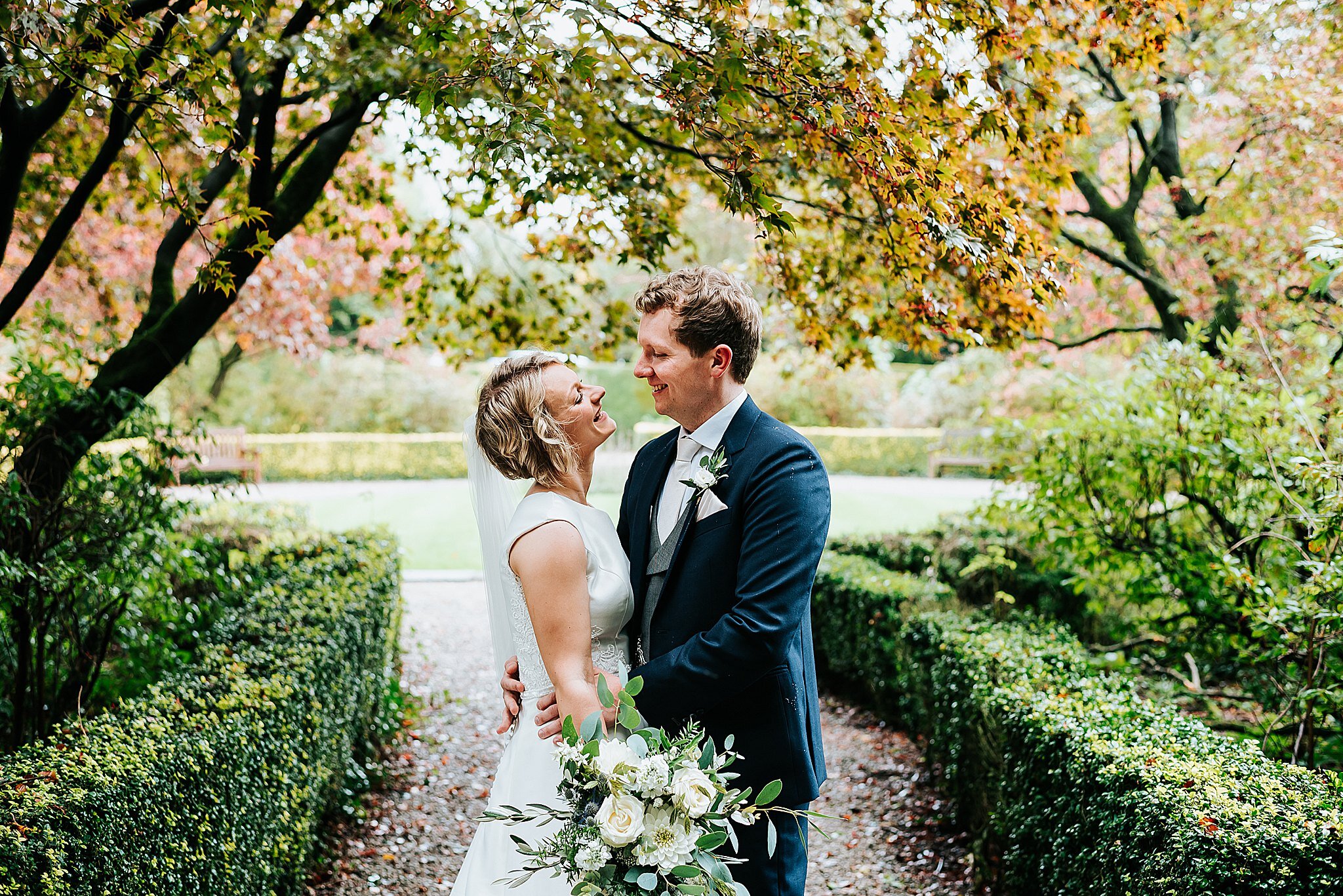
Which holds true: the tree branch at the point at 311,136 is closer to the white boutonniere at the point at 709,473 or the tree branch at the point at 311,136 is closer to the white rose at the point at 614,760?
the white boutonniere at the point at 709,473

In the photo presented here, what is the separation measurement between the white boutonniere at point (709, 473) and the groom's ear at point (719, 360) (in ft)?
0.64

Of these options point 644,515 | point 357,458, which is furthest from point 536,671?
point 357,458

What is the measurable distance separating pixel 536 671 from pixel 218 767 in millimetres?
1314

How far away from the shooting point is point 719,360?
7.75ft

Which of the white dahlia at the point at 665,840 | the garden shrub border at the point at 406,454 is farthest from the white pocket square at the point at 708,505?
the garden shrub border at the point at 406,454

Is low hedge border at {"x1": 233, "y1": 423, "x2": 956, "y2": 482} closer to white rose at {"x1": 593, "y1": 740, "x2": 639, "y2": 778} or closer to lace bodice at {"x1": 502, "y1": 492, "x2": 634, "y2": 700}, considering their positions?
lace bodice at {"x1": 502, "y1": 492, "x2": 634, "y2": 700}

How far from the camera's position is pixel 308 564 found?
573 cm

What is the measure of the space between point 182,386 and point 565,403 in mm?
21449

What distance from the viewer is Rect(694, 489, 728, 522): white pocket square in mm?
2316

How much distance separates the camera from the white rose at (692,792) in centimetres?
179

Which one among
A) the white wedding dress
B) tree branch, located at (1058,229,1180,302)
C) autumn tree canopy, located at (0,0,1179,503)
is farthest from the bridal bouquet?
tree branch, located at (1058,229,1180,302)

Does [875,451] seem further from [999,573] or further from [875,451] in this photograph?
[999,573]

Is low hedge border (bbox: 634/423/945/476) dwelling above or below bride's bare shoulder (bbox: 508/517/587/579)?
below

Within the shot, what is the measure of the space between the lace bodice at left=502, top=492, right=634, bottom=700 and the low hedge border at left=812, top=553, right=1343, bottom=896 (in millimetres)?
1551
